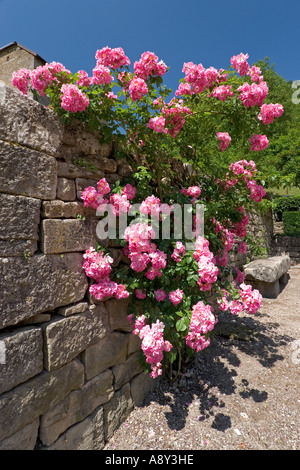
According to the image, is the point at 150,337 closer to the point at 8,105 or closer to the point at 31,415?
the point at 31,415

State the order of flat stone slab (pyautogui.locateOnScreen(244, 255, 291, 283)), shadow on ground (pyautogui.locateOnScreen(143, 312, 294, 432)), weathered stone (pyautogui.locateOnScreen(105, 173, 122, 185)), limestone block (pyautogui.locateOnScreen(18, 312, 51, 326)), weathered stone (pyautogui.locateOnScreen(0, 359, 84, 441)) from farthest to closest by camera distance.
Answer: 1. flat stone slab (pyautogui.locateOnScreen(244, 255, 291, 283))
2. shadow on ground (pyautogui.locateOnScreen(143, 312, 294, 432))
3. weathered stone (pyautogui.locateOnScreen(105, 173, 122, 185))
4. limestone block (pyautogui.locateOnScreen(18, 312, 51, 326))
5. weathered stone (pyautogui.locateOnScreen(0, 359, 84, 441))

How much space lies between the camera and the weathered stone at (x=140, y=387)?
2.31 m

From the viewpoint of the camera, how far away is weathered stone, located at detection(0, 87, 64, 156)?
142 cm

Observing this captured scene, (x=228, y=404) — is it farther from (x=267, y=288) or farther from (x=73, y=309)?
(x=267, y=288)

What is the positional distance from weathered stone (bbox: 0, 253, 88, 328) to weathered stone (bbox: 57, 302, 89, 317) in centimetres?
4

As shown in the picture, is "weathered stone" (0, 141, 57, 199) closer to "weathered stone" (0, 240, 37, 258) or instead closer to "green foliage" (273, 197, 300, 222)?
"weathered stone" (0, 240, 37, 258)

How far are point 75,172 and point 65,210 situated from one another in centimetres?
32

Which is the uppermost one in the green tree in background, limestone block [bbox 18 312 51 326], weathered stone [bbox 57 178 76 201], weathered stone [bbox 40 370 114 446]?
the green tree in background

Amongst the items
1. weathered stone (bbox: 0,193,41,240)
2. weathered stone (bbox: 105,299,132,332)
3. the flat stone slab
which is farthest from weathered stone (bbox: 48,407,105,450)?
the flat stone slab

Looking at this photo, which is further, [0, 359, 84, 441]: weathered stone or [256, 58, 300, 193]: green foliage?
[256, 58, 300, 193]: green foliage

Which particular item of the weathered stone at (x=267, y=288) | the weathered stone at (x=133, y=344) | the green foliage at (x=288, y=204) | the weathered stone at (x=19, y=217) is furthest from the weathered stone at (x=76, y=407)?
the green foliage at (x=288, y=204)

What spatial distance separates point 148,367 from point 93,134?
2082 mm

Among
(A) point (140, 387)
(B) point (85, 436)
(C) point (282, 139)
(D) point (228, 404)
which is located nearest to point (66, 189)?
(B) point (85, 436)

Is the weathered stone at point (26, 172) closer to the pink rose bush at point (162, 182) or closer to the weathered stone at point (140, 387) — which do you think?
the pink rose bush at point (162, 182)
